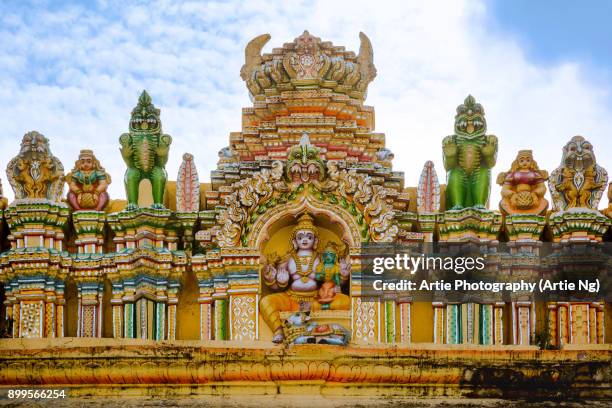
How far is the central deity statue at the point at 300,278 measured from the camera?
26.5 m

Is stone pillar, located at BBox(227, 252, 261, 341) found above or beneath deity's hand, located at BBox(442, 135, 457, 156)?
beneath

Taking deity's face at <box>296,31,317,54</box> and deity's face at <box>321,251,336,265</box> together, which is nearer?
deity's face at <box>321,251,336,265</box>

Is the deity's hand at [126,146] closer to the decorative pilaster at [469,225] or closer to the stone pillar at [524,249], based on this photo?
the decorative pilaster at [469,225]

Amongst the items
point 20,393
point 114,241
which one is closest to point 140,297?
point 114,241

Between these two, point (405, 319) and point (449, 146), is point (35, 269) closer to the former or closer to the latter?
point (405, 319)

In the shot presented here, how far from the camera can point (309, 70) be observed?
2806 centimetres

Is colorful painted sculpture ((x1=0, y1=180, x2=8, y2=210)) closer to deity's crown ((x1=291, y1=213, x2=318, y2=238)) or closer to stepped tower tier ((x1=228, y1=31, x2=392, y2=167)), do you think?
stepped tower tier ((x1=228, y1=31, x2=392, y2=167))

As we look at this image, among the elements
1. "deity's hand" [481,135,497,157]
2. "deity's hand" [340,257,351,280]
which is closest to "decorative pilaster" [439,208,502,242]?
"deity's hand" [481,135,497,157]

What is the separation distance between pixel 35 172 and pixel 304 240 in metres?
3.93

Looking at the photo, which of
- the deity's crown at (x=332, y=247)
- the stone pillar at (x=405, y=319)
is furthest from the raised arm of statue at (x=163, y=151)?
the stone pillar at (x=405, y=319)

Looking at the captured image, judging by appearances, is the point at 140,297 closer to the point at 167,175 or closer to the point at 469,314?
the point at 167,175

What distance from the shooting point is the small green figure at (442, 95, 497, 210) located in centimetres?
2711

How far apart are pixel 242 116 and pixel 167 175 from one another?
1.71 metres

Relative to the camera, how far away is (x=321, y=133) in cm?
2783
